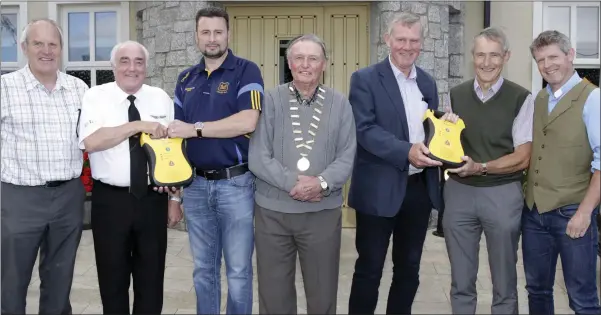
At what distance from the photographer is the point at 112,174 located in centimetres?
342

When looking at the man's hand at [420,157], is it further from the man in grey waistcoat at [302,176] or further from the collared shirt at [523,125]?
the collared shirt at [523,125]

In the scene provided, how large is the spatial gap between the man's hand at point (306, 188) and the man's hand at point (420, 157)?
586 millimetres

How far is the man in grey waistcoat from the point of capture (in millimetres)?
3336

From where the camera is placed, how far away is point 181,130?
336 centimetres

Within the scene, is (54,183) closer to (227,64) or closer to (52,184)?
(52,184)

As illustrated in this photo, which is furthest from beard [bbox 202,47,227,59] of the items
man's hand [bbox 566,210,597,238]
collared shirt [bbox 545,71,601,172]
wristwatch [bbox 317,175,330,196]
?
man's hand [bbox 566,210,597,238]

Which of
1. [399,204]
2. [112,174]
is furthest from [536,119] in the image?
[112,174]

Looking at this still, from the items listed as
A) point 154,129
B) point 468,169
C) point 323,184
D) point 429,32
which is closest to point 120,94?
point 154,129

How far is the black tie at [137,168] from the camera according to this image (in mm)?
3406

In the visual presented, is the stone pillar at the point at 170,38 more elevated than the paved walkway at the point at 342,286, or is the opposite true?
the stone pillar at the point at 170,38

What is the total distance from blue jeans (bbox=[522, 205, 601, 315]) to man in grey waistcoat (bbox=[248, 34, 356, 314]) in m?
1.14

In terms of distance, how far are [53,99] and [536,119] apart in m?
2.81

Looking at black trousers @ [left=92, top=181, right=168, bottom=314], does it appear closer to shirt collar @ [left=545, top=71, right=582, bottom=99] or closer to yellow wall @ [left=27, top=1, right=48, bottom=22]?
shirt collar @ [left=545, top=71, right=582, bottom=99]

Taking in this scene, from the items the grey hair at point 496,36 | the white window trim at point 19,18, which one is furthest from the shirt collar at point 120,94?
the white window trim at point 19,18
